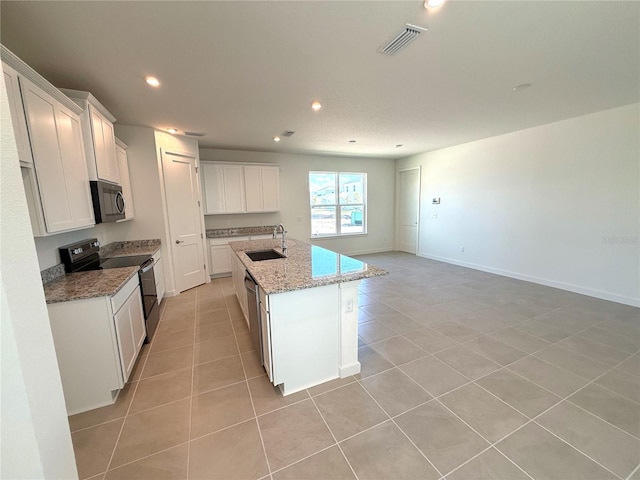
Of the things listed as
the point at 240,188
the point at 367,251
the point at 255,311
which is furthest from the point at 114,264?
the point at 367,251

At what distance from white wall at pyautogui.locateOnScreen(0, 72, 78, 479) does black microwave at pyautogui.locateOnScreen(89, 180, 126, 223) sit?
2137 millimetres

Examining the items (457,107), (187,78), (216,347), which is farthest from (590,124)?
(216,347)

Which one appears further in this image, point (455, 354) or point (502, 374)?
point (455, 354)

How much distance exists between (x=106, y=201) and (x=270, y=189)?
127 inches

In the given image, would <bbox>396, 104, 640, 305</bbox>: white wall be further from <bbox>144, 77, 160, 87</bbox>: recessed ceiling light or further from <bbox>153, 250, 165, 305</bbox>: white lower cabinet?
<bbox>153, 250, 165, 305</bbox>: white lower cabinet

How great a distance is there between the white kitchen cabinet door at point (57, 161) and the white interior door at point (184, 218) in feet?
5.60

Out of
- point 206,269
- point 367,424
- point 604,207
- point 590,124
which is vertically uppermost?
point 590,124

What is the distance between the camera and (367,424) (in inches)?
67.1

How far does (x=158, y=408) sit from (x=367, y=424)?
1.51 m

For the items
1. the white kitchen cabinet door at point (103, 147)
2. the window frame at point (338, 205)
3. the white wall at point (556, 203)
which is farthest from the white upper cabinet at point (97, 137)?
the white wall at point (556, 203)

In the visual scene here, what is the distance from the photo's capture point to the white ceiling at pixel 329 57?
62.6 inches

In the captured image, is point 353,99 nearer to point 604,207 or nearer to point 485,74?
point 485,74

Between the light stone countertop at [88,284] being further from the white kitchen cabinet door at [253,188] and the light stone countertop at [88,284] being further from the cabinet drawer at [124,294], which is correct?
the white kitchen cabinet door at [253,188]

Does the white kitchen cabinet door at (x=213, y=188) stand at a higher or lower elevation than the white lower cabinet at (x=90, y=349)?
higher
